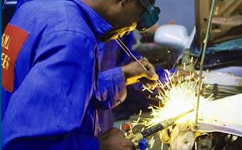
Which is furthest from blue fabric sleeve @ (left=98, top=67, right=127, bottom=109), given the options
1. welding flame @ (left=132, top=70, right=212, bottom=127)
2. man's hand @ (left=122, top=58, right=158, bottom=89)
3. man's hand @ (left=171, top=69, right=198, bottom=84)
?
man's hand @ (left=171, top=69, right=198, bottom=84)

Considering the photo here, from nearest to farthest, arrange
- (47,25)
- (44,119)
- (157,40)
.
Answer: (44,119)
(47,25)
(157,40)

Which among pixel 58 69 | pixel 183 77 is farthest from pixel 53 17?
pixel 183 77

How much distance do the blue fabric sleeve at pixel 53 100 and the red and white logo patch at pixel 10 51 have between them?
216 mm

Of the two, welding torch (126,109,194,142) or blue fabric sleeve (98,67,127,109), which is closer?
welding torch (126,109,194,142)

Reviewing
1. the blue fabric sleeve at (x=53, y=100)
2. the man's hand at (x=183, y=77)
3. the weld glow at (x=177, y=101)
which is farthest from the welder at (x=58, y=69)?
the man's hand at (x=183, y=77)

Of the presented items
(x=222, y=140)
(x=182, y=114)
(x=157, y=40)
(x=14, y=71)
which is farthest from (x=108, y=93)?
(x=157, y=40)

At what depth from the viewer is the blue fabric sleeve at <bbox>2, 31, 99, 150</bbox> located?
1.26 metres

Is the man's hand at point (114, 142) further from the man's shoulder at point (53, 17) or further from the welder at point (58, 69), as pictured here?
the man's shoulder at point (53, 17)

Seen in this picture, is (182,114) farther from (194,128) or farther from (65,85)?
(65,85)

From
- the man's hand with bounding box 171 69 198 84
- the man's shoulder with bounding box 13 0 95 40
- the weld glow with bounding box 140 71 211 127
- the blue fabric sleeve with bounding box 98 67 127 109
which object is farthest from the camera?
the man's hand with bounding box 171 69 198 84

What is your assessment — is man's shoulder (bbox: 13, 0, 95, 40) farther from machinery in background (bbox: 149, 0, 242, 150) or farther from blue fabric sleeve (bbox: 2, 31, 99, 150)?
machinery in background (bbox: 149, 0, 242, 150)

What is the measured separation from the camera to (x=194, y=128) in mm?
1881

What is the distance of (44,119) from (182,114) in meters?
0.91

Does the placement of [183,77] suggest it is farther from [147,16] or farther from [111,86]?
[147,16]
